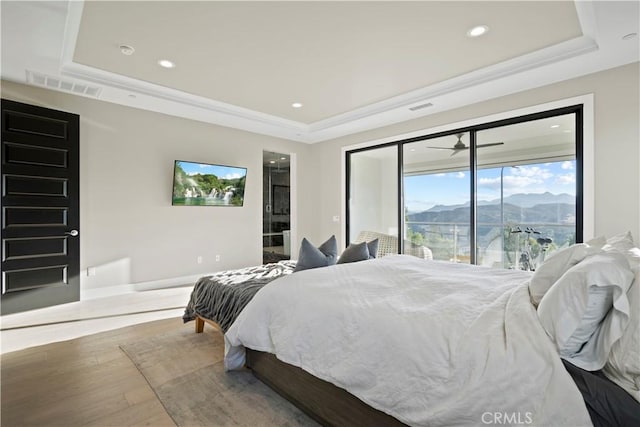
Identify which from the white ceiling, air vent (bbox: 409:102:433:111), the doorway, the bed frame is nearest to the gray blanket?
the bed frame

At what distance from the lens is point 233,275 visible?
3.06 m

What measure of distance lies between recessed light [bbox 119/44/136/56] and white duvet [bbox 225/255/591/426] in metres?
2.75

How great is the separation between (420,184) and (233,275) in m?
3.56

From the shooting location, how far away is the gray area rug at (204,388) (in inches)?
72.3

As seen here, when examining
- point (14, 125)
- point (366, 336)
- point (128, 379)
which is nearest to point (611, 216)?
point (366, 336)

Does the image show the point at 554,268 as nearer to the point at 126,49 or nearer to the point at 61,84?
the point at 126,49

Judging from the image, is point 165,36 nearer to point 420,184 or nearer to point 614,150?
point 420,184

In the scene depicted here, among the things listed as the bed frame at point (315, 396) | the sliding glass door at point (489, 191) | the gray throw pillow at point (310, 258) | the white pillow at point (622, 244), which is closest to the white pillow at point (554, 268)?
the white pillow at point (622, 244)

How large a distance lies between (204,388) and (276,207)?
177 inches

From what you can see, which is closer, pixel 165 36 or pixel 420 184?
pixel 165 36

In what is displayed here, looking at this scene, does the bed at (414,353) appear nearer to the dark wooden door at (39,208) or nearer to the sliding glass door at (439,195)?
the sliding glass door at (439,195)

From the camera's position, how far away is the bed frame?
1511 millimetres

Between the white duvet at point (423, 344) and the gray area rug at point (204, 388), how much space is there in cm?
20

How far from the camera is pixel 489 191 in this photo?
14.6 ft
